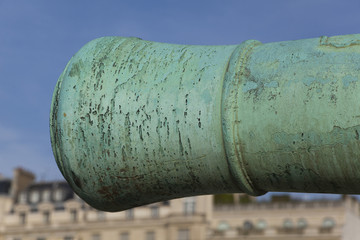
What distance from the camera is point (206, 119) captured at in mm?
2014

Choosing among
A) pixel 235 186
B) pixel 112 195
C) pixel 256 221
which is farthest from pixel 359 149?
pixel 256 221

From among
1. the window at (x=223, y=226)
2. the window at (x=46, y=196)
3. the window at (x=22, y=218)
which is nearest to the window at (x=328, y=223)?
the window at (x=223, y=226)

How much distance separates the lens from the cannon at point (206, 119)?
6.17 feet

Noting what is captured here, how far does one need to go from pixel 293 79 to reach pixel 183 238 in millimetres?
35348

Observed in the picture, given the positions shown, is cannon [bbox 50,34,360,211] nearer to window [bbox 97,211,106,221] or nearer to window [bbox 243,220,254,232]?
window [bbox 243,220,254,232]

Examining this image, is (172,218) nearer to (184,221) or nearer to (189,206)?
(184,221)

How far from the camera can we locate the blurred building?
35438 millimetres

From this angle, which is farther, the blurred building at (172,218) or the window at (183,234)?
the window at (183,234)

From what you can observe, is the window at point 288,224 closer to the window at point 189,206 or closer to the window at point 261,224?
the window at point 261,224

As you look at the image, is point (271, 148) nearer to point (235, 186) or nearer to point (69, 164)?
point (235, 186)

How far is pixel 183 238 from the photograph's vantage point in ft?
120

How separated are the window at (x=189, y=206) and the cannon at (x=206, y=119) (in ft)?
115

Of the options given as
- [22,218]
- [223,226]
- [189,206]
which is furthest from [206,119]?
[22,218]

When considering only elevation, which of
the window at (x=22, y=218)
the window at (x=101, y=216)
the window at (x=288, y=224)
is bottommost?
the window at (x=288, y=224)
